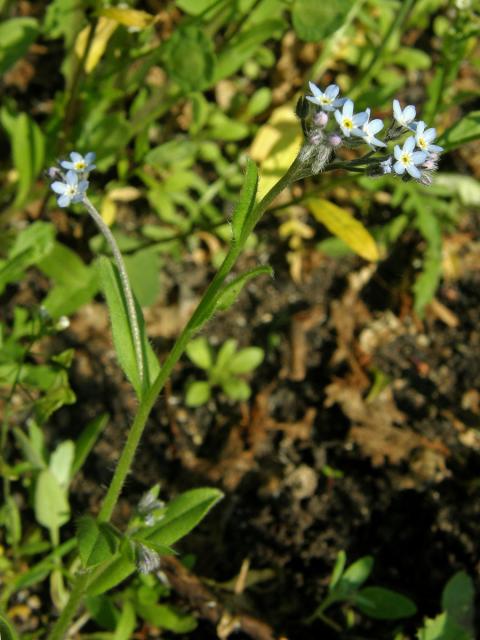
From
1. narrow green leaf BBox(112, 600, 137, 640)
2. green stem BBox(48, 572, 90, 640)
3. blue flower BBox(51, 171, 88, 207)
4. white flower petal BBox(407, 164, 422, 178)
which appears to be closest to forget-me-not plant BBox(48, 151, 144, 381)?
blue flower BBox(51, 171, 88, 207)

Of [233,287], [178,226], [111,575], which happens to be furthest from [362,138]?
[178,226]

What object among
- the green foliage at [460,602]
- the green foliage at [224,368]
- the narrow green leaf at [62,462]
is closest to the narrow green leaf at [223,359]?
the green foliage at [224,368]

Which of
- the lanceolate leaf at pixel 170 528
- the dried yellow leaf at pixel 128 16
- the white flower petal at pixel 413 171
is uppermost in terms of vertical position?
the dried yellow leaf at pixel 128 16

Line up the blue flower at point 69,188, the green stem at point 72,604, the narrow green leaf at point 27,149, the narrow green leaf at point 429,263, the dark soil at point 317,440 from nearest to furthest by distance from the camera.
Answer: the blue flower at point 69,188 → the green stem at point 72,604 → the dark soil at point 317,440 → the narrow green leaf at point 27,149 → the narrow green leaf at point 429,263

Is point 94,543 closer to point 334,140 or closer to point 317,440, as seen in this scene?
point 334,140

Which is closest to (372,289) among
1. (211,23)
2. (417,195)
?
(417,195)

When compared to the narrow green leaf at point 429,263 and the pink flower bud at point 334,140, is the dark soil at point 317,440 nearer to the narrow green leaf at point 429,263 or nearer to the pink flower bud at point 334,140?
the narrow green leaf at point 429,263
